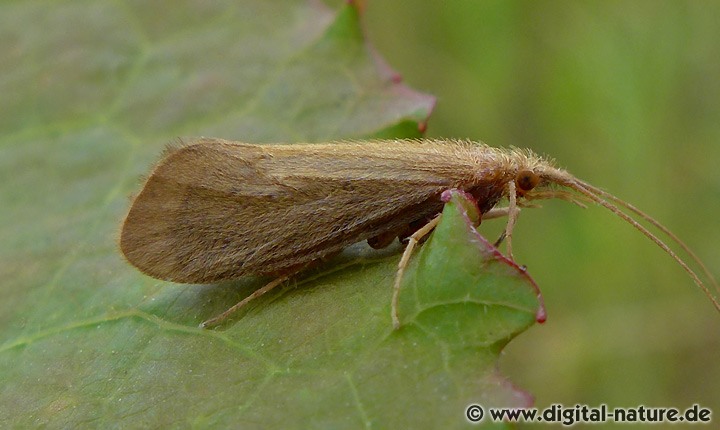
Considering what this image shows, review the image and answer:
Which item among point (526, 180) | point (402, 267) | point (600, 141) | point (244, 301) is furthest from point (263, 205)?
point (600, 141)

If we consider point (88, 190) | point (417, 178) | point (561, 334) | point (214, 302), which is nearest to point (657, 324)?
point (561, 334)

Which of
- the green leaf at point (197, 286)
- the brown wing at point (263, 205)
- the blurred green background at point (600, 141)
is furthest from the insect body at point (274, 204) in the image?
the blurred green background at point (600, 141)

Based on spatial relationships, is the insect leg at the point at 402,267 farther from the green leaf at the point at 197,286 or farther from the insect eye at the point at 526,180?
the insect eye at the point at 526,180

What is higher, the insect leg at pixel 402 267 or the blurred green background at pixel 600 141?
the insect leg at pixel 402 267

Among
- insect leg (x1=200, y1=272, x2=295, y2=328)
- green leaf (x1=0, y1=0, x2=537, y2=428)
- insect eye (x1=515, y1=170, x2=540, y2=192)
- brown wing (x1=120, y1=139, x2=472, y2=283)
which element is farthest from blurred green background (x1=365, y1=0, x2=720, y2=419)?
insect leg (x1=200, y1=272, x2=295, y2=328)

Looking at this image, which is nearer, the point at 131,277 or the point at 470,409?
the point at 470,409

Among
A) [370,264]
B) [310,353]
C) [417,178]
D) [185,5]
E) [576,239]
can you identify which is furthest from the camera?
[576,239]

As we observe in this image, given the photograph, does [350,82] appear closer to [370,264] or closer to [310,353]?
[370,264]

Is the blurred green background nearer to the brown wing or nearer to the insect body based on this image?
the insect body
